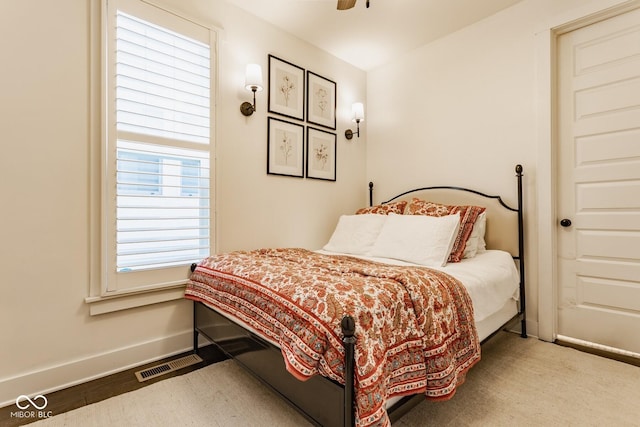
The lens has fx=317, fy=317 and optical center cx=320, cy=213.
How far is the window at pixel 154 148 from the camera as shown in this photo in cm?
195

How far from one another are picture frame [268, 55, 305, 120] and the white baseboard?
2.01 metres

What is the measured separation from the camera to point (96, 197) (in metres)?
1.92

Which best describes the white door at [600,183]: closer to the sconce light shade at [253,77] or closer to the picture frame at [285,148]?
the picture frame at [285,148]

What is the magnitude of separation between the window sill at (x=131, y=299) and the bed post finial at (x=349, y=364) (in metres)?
1.59

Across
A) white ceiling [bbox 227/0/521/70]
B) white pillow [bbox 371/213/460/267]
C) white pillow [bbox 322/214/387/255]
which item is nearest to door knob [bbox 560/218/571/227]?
white pillow [bbox 371/213/460/267]

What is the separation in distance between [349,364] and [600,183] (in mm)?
2396

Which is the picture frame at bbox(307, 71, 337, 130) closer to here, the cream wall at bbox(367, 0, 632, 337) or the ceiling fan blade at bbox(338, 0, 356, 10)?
the cream wall at bbox(367, 0, 632, 337)

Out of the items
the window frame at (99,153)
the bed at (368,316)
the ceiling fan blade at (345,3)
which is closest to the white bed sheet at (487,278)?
the bed at (368,316)

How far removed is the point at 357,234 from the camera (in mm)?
2777

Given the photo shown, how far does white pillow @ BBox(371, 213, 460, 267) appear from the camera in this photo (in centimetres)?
216

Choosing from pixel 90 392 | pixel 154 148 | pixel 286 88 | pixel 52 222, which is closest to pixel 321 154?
pixel 286 88

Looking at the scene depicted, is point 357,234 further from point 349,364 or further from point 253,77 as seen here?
point 349,364

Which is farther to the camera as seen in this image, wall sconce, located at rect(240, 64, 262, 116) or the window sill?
wall sconce, located at rect(240, 64, 262, 116)

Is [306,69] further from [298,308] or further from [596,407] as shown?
[596,407]
